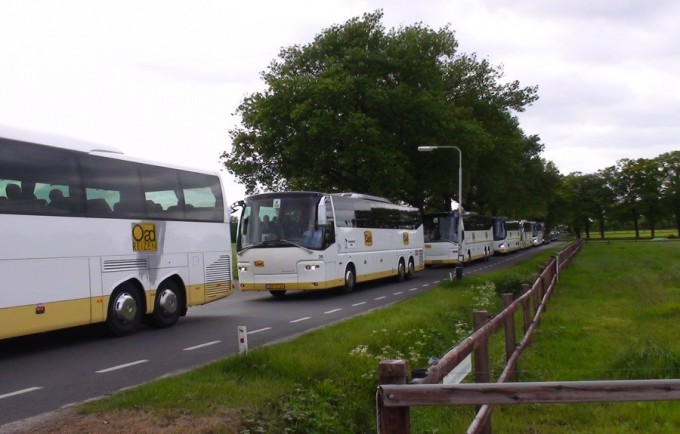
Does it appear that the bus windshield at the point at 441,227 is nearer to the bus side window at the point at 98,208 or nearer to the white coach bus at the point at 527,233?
the bus side window at the point at 98,208

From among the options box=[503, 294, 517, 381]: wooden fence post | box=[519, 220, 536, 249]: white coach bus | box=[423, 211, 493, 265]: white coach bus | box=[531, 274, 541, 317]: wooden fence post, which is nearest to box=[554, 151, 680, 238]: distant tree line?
box=[519, 220, 536, 249]: white coach bus

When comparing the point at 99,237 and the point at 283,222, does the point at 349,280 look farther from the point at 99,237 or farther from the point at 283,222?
the point at 99,237

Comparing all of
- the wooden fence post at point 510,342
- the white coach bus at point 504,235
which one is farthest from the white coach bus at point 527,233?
the wooden fence post at point 510,342

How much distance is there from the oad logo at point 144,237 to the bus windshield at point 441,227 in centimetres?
2776

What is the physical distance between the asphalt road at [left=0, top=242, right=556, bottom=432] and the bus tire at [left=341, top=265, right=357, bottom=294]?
3.26 m

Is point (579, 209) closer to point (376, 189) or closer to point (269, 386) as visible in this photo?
point (376, 189)

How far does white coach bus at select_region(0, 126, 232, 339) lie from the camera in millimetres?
10258

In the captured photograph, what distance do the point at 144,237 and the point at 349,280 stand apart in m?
10.7

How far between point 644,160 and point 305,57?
7612 centimetres

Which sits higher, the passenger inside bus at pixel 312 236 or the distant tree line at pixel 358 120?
the distant tree line at pixel 358 120

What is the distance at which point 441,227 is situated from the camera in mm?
39688

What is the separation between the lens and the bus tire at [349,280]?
22781 millimetres

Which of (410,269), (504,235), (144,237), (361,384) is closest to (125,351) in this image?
(144,237)

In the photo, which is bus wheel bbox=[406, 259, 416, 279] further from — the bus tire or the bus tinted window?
the bus tinted window
